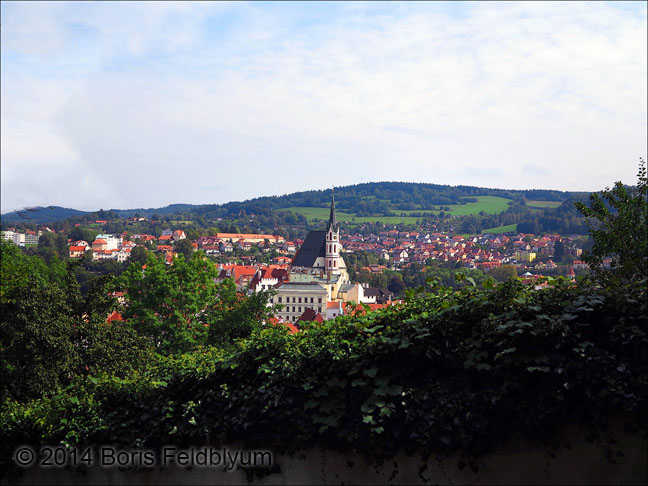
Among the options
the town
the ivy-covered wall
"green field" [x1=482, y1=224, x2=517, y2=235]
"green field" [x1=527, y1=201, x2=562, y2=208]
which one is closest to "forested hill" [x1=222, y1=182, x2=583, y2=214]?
"green field" [x1=527, y1=201, x2=562, y2=208]

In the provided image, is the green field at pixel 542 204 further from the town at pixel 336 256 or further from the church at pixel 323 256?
the church at pixel 323 256

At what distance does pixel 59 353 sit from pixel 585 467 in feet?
25.5

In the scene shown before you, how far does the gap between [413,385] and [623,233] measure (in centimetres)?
290

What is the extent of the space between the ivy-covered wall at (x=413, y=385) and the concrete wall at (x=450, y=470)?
0.09m

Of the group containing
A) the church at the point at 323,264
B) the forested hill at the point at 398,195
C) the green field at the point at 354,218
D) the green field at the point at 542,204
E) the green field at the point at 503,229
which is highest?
the forested hill at the point at 398,195

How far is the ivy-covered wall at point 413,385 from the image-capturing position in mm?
3975

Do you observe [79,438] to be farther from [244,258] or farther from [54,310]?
[244,258]

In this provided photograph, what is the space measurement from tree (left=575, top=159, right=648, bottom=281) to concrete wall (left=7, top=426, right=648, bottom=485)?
1.32 meters

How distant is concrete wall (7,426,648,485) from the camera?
3844 millimetres

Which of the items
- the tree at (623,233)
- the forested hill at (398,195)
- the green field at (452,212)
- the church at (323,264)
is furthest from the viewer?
the forested hill at (398,195)

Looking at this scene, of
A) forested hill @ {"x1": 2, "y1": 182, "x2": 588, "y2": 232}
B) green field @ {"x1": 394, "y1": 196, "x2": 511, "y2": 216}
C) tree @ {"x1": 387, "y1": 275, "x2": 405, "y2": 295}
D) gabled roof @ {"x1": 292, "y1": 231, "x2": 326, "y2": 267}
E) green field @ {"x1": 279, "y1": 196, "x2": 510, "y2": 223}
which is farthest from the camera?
green field @ {"x1": 279, "y1": 196, "x2": 510, "y2": 223}

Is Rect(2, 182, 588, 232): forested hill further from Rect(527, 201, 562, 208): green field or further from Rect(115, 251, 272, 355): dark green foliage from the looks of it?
Rect(115, 251, 272, 355): dark green foliage

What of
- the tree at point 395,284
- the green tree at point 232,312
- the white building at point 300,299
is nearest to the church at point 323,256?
the tree at point 395,284

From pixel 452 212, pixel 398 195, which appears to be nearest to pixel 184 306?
pixel 452 212
